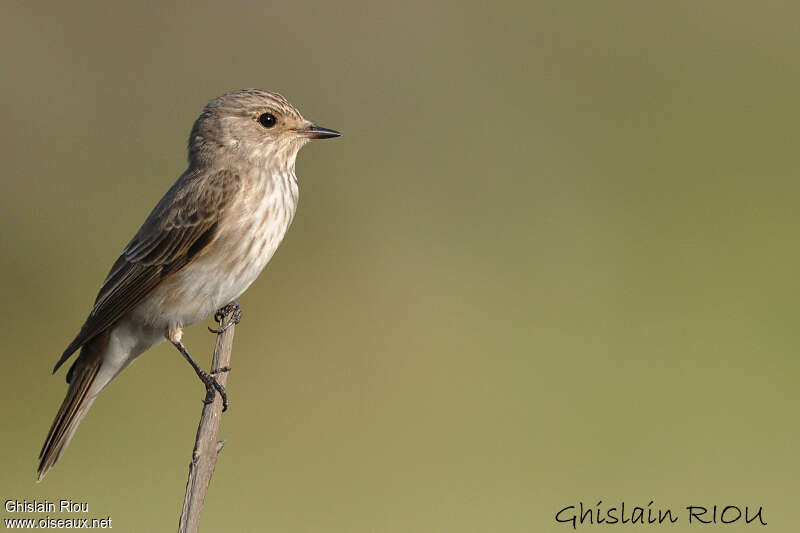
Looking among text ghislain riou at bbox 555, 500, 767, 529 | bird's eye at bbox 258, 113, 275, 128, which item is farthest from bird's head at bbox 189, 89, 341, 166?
text ghislain riou at bbox 555, 500, 767, 529

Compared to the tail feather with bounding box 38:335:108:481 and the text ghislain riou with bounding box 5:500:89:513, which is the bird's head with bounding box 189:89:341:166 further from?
the text ghislain riou with bounding box 5:500:89:513

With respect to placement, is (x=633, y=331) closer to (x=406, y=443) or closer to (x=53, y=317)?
(x=406, y=443)

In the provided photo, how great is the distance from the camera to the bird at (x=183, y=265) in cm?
492

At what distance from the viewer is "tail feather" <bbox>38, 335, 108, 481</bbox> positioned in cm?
475

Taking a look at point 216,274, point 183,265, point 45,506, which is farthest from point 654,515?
point 45,506

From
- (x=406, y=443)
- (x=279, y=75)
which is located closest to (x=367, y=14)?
(x=279, y=75)

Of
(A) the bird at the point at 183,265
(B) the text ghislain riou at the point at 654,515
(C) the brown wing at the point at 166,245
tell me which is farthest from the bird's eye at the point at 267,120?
(B) the text ghislain riou at the point at 654,515

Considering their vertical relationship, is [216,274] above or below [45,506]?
above

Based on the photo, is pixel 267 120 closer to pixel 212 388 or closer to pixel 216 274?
pixel 216 274

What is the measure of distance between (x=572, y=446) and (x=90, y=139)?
5.12m

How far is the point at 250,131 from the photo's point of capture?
17.1ft

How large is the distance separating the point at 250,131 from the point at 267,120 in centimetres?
10

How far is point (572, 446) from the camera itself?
7691mm

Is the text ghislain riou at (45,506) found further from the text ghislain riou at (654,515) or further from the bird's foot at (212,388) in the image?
the text ghislain riou at (654,515)
